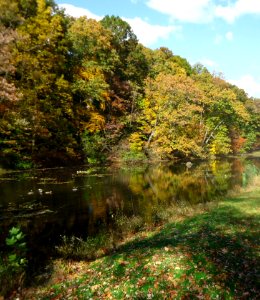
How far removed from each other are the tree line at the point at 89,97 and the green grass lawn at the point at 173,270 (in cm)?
1968

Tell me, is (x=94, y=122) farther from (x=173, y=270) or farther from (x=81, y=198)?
(x=173, y=270)

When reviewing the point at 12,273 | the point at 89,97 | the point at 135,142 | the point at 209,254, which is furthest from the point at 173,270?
the point at 135,142

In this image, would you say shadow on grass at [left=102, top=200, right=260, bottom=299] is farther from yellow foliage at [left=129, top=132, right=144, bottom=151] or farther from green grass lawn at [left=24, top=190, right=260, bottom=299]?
yellow foliage at [left=129, top=132, right=144, bottom=151]

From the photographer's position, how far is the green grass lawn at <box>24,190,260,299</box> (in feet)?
31.0

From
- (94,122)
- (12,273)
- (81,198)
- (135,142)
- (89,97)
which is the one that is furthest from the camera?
(135,142)

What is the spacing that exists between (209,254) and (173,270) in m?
1.82

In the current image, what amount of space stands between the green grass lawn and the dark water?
3.59 meters

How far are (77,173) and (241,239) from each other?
26.8 metres

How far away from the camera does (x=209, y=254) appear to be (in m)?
11.6

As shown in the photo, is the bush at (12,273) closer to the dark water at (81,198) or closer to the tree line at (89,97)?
the dark water at (81,198)

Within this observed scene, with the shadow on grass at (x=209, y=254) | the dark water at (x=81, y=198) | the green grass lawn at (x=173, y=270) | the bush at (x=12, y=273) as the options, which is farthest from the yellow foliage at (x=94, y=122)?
the bush at (x=12, y=273)

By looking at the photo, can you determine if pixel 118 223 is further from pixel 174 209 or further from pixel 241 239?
pixel 241 239

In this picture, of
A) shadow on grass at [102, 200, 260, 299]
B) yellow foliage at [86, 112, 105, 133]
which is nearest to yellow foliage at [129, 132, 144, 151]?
yellow foliage at [86, 112, 105, 133]

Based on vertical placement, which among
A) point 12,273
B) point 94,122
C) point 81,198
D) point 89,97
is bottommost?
point 12,273
